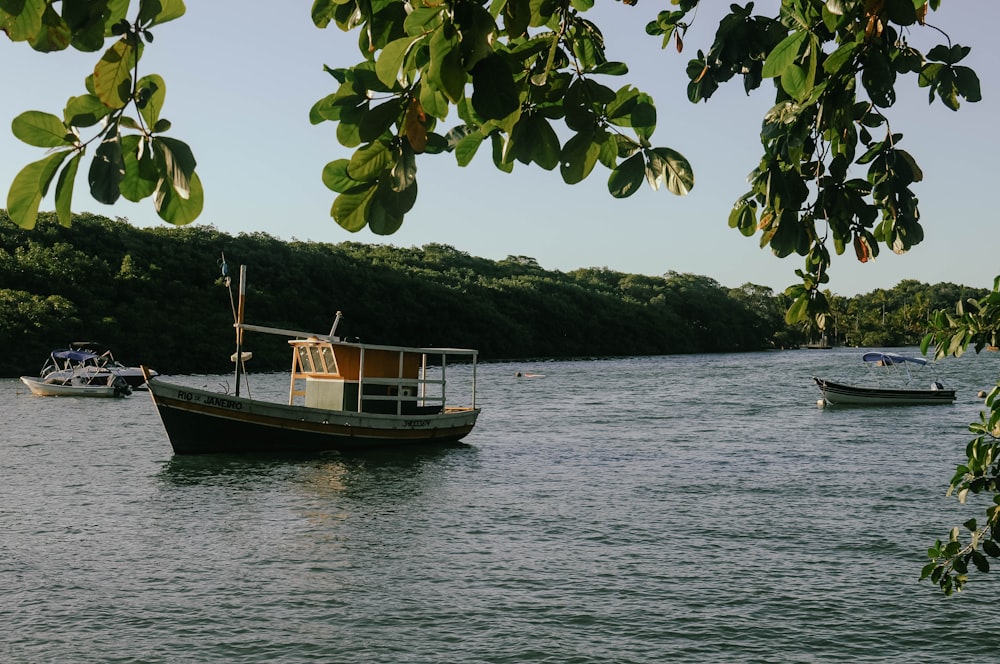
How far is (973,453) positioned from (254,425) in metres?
25.4

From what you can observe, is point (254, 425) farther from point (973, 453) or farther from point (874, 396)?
point (874, 396)

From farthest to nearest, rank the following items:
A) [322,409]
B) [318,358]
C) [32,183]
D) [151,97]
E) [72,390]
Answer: [72,390] → [318,358] → [322,409] → [151,97] → [32,183]

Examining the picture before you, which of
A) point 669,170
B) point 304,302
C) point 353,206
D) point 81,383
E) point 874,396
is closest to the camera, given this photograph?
point 353,206

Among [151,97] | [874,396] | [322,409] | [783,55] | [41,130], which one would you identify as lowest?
A: [322,409]

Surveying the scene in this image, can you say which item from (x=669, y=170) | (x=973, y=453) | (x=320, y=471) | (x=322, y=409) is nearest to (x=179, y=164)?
(x=669, y=170)

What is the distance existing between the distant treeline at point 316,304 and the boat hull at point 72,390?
20.0 metres

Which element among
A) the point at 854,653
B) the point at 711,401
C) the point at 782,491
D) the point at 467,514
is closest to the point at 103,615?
the point at 467,514

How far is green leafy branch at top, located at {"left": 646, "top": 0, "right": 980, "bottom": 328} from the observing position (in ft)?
9.20

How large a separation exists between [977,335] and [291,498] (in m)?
19.0

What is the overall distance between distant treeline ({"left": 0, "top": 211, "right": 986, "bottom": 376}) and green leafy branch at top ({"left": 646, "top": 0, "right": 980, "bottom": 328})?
33810 millimetres

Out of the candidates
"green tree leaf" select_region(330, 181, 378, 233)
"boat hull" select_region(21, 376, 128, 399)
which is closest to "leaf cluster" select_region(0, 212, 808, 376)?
"boat hull" select_region(21, 376, 128, 399)

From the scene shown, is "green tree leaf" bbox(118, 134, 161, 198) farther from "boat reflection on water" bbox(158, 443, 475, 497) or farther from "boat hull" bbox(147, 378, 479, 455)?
"boat hull" bbox(147, 378, 479, 455)

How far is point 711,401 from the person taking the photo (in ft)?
171

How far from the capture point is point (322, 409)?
2827 centimetres
